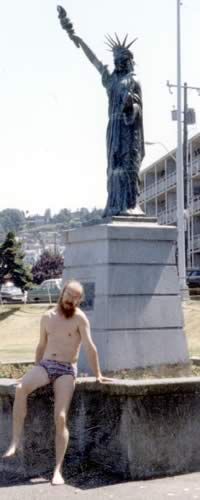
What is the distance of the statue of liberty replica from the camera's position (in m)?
10.8

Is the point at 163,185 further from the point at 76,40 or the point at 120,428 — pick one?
the point at 120,428

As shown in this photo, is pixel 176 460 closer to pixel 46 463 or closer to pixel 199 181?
pixel 46 463

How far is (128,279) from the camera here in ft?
33.0

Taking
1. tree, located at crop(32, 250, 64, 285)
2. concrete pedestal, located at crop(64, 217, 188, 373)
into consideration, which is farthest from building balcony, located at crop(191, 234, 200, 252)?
concrete pedestal, located at crop(64, 217, 188, 373)

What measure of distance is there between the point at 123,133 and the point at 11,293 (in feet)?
170

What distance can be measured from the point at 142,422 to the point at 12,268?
2302 inches

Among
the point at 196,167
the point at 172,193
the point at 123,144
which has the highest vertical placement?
the point at 196,167

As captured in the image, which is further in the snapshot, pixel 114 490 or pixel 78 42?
pixel 78 42

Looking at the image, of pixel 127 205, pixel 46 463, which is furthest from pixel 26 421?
pixel 127 205

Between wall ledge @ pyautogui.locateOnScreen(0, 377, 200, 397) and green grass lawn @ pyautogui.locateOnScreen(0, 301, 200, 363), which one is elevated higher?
wall ledge @ pyautogui.locateOnScreen(0, 377, 200, 397)

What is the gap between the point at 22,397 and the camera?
7.54 meters

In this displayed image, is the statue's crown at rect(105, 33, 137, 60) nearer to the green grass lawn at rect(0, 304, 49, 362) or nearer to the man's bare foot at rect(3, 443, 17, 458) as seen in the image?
the man's bare foot at rect(3, 443, 17, 458)

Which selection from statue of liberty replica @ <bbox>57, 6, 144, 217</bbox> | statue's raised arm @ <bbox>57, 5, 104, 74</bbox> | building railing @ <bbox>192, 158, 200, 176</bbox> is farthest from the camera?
building railing @ <bbox>192, 158, 200, 176</bbox>

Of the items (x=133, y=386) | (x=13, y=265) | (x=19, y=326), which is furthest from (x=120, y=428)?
(x=13, y=265)
